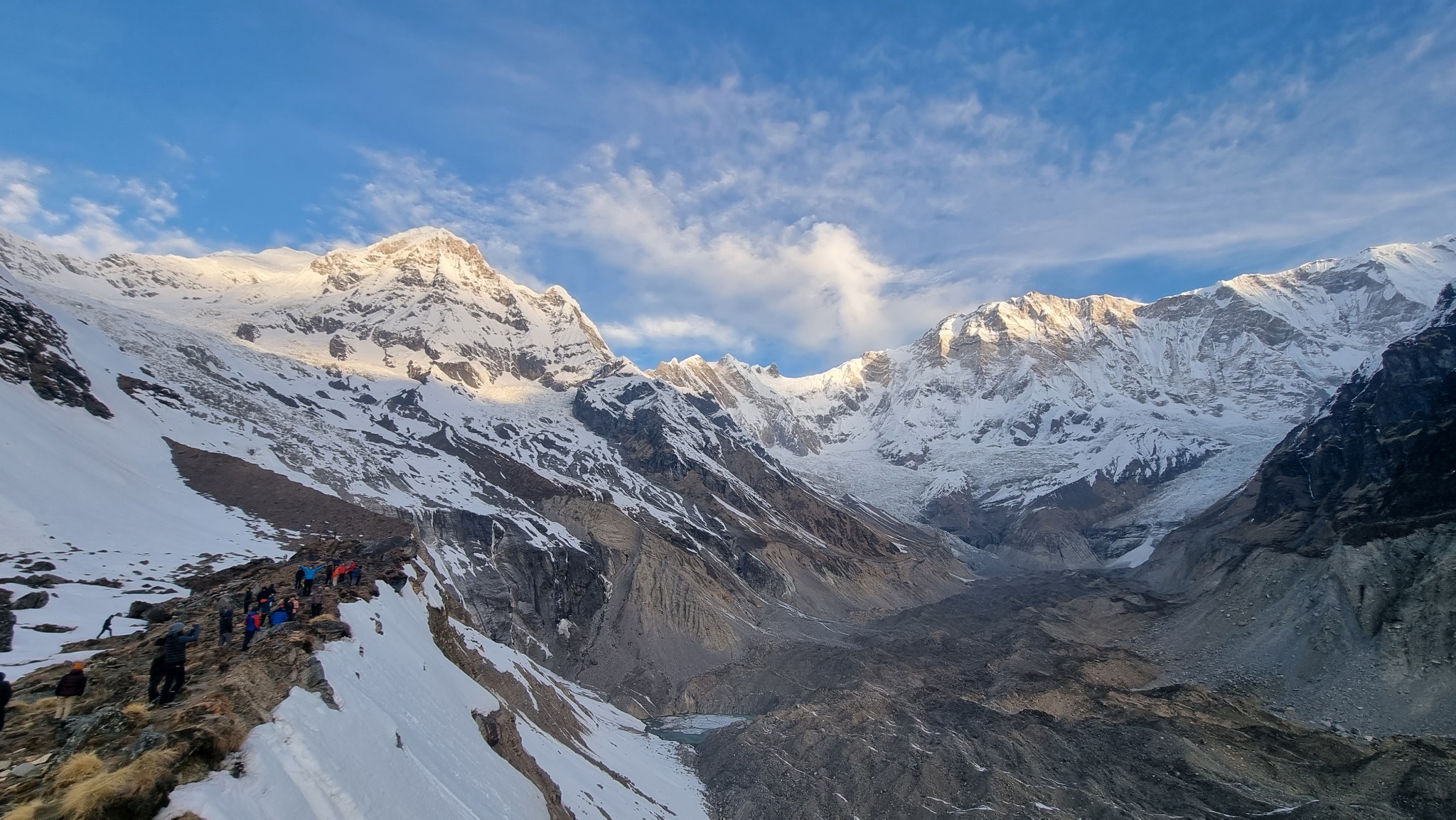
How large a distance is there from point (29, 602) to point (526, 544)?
221 feet

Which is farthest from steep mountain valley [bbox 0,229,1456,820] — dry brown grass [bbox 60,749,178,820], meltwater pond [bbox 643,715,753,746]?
meltwater pond [bbox 643,715,753,746]

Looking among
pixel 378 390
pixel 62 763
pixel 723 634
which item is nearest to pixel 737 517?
pixel 723 634

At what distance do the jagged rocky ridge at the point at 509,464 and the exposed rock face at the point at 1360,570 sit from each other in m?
53.4

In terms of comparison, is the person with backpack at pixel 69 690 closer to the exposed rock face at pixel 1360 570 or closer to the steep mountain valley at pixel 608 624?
the steep mountain valley at pixel 608 624

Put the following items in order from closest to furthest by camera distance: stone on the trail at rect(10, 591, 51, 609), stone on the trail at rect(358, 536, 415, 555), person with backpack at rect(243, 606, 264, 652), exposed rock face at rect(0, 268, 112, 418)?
person with backpack at rect(243, 606, 264, 652), stone on the trail at rect(10, 591, 51, 609), stone on the trail at rect(358, 536, 415, 555), exposed rock face at rect(0, 268, 112, 418)

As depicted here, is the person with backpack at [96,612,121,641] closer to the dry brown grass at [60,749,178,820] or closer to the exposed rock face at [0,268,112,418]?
the dry brown grass at [60,749,178,820]

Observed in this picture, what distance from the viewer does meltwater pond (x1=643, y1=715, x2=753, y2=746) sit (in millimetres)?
Result: 64812

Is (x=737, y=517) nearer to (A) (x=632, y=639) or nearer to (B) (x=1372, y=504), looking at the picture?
(A) (x=632, y=639)

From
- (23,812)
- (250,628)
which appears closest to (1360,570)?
(250,628)

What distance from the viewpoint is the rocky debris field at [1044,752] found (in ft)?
118

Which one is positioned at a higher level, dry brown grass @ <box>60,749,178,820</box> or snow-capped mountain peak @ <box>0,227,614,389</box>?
snow-capped mountain peak @ <box>0,227,614,389</box>

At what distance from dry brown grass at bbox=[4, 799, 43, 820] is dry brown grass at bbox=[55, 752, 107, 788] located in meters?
0.48

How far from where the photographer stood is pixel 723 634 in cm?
9369

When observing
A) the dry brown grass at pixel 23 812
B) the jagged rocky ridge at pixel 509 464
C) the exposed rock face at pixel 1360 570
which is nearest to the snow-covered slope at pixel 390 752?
the dry brown grass at pixel 23 812
